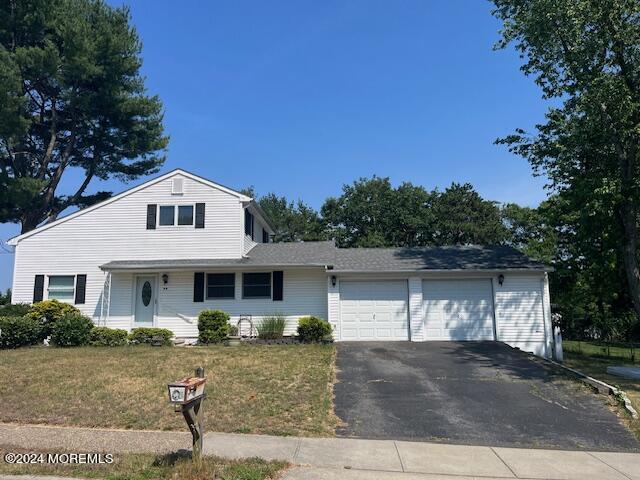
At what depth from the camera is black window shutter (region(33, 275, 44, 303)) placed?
675 inches

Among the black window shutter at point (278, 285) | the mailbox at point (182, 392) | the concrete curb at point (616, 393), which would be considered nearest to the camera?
the mailbox at point (182, 392)

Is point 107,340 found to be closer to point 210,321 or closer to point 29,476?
point 210,321

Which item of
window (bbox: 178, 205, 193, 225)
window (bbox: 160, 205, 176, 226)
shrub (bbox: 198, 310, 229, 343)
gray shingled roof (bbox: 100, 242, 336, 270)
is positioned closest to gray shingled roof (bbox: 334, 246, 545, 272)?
gray shingled roof (bbox: 100, 242, 336, 270)

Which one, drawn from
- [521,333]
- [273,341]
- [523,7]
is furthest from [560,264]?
[273,341]

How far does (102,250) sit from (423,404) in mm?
14280

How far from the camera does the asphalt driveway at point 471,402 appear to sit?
23.3 feet

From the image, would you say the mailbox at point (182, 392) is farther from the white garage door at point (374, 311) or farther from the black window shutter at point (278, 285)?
the black window shutter at point (278, 285)

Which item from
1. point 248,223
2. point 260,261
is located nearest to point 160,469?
point 260,261

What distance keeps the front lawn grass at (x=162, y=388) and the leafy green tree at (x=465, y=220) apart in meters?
26.9

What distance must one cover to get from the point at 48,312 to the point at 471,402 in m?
14.9

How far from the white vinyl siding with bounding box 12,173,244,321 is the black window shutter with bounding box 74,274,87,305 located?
16 centimetres

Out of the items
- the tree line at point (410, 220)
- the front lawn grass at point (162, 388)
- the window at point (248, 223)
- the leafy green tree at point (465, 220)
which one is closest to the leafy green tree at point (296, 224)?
the tree line at point (410, 220)

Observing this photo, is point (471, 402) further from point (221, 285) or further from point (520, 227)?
point (520, 227)

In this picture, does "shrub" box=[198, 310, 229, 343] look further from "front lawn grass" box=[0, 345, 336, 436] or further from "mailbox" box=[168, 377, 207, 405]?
"mailbox" box=[168, 377, 207, 405]
